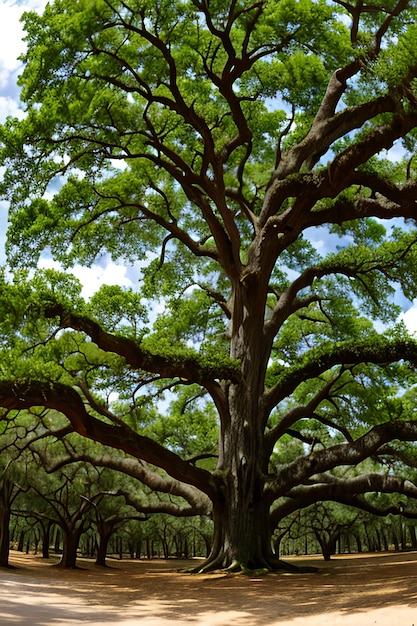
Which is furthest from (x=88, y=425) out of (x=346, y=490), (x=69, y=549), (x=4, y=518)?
(x=69, y=549)

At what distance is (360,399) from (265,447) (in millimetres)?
4340

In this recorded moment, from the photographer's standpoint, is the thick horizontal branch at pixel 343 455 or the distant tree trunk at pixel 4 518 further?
the distant tree trunk at pixel 4 518

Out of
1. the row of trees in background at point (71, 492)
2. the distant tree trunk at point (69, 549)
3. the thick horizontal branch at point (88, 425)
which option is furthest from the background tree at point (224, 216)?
the distant tree trunk at point (69, 549)

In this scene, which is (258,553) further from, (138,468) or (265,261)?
(265,261)

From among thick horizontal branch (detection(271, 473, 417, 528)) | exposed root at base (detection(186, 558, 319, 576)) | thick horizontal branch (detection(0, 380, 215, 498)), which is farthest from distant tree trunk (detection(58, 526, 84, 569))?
thick horizontal branch (detection(0, 380, 215, 498))

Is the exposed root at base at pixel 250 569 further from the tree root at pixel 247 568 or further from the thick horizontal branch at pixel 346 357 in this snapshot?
the thick horizontal branch at pixel 346 357

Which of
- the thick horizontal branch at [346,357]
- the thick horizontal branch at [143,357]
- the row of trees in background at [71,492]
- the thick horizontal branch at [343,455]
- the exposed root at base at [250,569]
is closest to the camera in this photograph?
the exposed root at base at [250,569]

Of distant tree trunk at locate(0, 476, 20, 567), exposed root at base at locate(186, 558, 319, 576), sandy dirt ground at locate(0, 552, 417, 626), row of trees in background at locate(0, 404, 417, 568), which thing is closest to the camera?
sandy dirt ground at locate(0, 552, 417, 626)

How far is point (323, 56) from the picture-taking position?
12.9 metres

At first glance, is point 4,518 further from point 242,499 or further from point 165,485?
point 242,499

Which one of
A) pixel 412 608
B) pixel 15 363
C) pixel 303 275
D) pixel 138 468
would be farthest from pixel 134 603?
pixel 303 275

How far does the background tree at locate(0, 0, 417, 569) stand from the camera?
10922mm

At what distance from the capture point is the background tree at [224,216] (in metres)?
10.9

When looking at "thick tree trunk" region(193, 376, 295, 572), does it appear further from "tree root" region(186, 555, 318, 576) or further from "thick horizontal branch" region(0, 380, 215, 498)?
"thick horizontal branch" region(0, 380, 215, 498)
